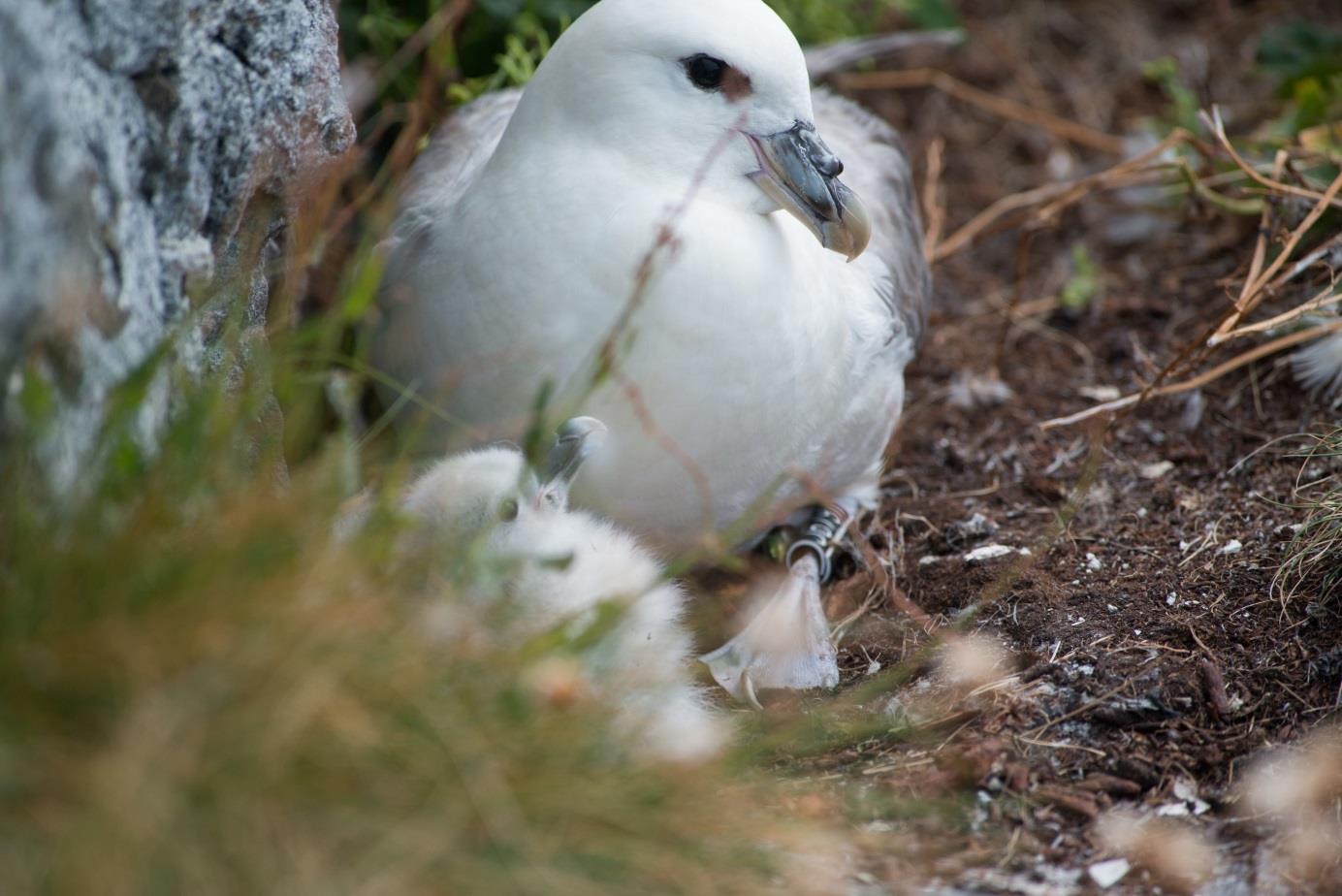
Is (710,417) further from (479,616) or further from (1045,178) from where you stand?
(1045,178)

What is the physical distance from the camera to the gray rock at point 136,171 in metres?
1.96

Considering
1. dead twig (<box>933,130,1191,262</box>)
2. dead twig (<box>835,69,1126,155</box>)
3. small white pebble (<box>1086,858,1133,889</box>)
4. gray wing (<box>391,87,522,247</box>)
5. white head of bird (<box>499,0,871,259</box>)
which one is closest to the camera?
small white pebble (<box>1086,858,1133,889</box>)

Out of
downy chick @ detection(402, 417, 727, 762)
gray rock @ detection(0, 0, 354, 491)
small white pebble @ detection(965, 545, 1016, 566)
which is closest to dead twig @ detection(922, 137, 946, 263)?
small white pebble @ detection(965, 545, 1016, 566)

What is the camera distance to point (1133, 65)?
18.4 feet

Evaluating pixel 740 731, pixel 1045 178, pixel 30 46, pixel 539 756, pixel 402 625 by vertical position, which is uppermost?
Answer: pixel 30 46

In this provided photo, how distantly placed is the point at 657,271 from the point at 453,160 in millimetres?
900

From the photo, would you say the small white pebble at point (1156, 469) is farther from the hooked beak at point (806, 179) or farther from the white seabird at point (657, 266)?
the hooked beak at point (806, 179)

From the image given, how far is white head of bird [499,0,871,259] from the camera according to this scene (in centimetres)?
275

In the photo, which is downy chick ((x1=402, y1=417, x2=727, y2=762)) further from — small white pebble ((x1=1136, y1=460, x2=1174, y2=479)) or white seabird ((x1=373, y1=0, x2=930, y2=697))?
small white pebble ((x1=1136, y1=460, x2=1174, y2=479))

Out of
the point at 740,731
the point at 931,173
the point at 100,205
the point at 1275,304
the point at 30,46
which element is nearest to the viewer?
the point at 30,46

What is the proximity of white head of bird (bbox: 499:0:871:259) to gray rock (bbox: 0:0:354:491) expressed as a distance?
18.8 inches

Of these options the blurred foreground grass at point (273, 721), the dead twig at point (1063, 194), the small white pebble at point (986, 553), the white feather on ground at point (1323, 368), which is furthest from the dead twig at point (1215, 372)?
the blurred foreground grass at point (273, 721)

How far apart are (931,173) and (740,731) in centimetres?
241

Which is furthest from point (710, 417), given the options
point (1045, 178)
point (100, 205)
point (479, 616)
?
point (1045, 178)
